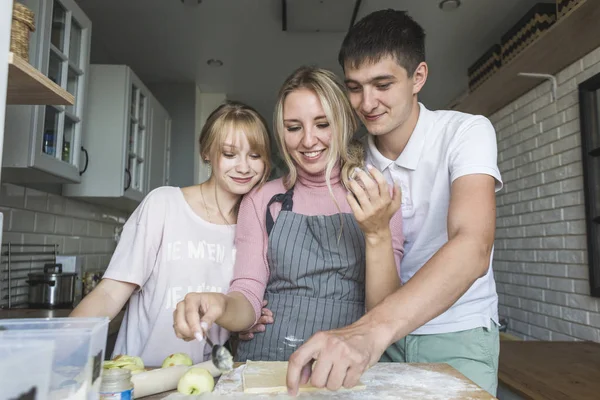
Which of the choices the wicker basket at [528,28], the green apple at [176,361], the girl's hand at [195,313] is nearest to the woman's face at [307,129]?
the girl's hand at [195,313]

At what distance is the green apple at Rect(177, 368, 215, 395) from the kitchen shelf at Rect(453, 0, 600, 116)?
6.36ft

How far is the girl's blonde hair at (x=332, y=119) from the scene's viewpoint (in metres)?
1.29

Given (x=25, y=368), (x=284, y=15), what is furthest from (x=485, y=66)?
(x=25, y=368)

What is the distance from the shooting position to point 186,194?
1504 millimetres

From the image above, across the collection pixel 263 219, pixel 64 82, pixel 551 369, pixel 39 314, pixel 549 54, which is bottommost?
pixel 551 369

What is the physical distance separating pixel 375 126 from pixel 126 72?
6.76ft

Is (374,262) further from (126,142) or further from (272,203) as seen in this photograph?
(126,142)

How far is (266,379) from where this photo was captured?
90 centimetres

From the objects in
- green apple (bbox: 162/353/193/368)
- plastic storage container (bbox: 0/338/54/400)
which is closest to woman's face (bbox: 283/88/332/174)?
green apple (bbox: 162/353/193/368)

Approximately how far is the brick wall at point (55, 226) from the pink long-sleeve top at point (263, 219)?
1.39 m

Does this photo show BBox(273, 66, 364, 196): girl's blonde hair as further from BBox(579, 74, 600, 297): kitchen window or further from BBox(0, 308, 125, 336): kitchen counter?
BBox(579, 74, 600, 297): kitchen window

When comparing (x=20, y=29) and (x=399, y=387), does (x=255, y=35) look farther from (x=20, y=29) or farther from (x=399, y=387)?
(x=399, y=387)

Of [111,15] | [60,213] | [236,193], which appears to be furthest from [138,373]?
[111,15]

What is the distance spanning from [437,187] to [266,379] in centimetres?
66
